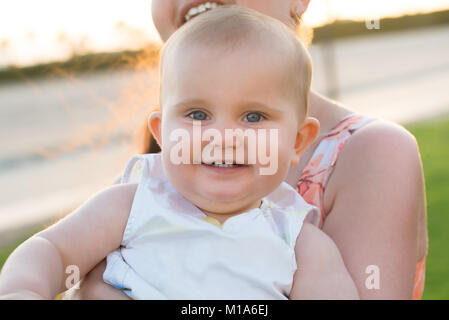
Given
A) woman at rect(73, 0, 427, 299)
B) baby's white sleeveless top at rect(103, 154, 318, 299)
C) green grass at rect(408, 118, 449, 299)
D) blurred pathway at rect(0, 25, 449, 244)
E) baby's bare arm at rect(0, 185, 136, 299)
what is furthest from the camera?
blurred pathway at rect(0, 25, 449, 244)

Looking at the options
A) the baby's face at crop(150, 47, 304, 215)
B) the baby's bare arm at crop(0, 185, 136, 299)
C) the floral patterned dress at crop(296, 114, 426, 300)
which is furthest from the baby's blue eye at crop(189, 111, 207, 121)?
the floral patterned dress at crop(296, 114, 426, 300)

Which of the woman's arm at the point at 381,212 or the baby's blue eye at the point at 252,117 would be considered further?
the woman's arm at the point at 381,212

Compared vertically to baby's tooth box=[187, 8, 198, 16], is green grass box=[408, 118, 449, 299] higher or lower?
lower

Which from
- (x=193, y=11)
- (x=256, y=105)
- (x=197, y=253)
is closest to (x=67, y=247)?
(x=197, y=253)

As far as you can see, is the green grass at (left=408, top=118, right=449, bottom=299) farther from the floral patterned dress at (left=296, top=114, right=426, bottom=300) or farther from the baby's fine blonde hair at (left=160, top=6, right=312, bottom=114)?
the baby's fine blonde hair at (left=160, top=6, right=312, bottom=114)

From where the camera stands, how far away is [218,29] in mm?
1285

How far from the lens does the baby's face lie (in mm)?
1227

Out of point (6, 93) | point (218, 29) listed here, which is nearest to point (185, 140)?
point (218, 29)

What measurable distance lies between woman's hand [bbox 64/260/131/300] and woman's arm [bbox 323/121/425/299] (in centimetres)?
57

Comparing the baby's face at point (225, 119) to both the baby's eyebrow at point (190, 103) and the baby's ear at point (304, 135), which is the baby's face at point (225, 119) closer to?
the baby's eyebrow at point (190, 103)

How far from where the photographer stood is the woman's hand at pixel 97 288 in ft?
4.17

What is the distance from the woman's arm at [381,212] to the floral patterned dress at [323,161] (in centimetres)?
7

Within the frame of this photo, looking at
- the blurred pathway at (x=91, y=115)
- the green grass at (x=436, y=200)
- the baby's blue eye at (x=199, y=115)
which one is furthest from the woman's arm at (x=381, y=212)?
the green grass at (x=436, y=200)

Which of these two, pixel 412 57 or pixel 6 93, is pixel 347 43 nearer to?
pixel 412 57
